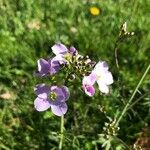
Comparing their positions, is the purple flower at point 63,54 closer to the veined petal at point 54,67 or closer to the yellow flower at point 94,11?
the veined petal at point 54,67

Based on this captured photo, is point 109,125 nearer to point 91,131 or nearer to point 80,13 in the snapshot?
point 91,131

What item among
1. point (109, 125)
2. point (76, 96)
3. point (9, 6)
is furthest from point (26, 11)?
point (109, 125)

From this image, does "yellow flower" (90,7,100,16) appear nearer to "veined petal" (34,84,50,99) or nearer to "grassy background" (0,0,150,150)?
"grassy background" (0,0,150,150)

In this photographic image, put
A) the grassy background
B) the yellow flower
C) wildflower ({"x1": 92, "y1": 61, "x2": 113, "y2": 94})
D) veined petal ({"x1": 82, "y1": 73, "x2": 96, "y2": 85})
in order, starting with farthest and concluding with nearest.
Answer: the yellow flower → the grassy background → wildflower ({"x1": 92, "y1": 61, "x2": 113, "y2": 94}) → veined petal ({"x1": 82, "y1": 73, "x2": 96, "y2": 85})

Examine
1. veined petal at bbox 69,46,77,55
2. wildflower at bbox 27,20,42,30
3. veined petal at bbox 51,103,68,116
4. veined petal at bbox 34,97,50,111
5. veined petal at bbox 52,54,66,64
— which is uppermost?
wildflower at bbox 27,20,42,30

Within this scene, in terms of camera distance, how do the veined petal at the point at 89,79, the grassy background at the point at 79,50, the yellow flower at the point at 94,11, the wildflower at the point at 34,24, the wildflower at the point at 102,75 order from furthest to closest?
the yellow flower at the point at 94,11 → the wildflower at the point at 34,24 → the grassy background at the point at 79,50 → the wildflower at the point at 102,75 → the veined petal at the point at 89,79

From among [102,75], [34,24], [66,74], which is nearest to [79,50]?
[34,24]

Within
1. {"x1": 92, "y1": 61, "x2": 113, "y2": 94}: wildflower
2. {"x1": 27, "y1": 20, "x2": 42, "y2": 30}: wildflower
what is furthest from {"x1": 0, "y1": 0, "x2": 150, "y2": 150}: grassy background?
{"x1": 92, "y1": 61, "x2": 113, "y2": 94}: wildflower

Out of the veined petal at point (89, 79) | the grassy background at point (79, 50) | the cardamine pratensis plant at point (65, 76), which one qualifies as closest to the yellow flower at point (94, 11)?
the grassy background at point (79, 50)
